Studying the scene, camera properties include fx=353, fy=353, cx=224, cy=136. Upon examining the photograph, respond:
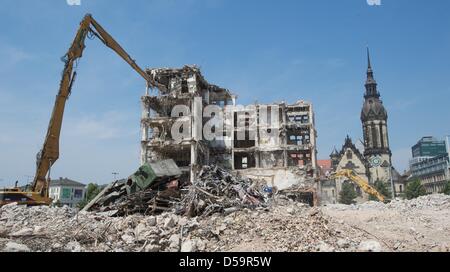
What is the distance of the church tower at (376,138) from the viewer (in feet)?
240

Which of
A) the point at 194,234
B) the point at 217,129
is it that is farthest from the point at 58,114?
the point at 217,129

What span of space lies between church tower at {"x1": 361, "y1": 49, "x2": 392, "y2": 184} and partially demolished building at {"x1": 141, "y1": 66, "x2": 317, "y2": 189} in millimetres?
40049

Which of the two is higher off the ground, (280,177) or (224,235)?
(280,177)

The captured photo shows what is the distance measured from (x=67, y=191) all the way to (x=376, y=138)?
6773 cm

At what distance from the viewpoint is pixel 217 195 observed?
579 inches

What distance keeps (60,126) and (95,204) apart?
561 centimetres

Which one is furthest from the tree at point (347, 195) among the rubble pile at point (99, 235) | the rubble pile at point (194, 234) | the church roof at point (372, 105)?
the rubble pile at point (99, 235)

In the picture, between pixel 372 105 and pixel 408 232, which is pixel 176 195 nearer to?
pixel 408 232

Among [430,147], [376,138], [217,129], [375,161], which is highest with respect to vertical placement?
[430,147]

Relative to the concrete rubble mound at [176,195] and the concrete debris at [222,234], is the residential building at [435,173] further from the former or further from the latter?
the concrete debris at [222,234]

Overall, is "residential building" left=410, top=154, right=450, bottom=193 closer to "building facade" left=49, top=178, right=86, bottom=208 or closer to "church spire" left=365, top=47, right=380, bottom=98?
"church spire" left=365, top=47, right=380, bottom=98

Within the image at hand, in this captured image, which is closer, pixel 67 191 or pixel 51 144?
pixel 51 144
